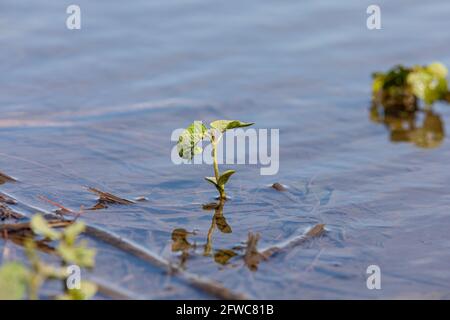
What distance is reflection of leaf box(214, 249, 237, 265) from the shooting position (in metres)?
3.32

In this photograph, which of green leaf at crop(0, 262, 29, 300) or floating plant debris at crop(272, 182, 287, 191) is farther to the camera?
floating plant debris at crop(272, 182, 287, 191)

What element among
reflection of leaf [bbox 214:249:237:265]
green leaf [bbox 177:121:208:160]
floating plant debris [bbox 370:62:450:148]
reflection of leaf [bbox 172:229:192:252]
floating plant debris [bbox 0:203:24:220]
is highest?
floating plant debris [bbox 370:62:450:148]

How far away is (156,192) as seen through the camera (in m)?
4.10

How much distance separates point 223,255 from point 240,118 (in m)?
2.19

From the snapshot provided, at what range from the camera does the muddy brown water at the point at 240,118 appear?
337 centimetres

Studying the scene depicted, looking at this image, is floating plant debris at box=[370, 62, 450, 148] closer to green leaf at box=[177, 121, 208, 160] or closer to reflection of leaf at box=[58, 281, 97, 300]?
green leaf at box=[177, 121, 208, 160]

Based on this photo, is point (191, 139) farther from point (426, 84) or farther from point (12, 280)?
point (426, 84)

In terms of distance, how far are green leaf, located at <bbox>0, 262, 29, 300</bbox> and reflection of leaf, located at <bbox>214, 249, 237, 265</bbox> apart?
1087 millimetres

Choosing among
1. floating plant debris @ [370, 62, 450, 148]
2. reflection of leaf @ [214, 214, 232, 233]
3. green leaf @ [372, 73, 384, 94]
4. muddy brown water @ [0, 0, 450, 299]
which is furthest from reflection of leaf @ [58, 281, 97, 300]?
green leaf @ [372, 73, 384, 94]

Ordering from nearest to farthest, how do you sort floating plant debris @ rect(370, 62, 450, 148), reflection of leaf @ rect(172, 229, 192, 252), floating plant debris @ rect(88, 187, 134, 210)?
reflection of leaf @ rect(172, 229, 192, 252) < floating plant debris @ rect(88, 187, 134, 210) < floating plant debris @ rect(370, 62, 450, 148)

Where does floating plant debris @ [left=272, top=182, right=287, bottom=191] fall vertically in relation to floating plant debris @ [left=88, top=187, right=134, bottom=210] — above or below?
above

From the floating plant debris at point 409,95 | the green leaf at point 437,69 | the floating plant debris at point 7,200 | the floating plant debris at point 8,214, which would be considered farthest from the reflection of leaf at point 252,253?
the green leaf at point 437,69

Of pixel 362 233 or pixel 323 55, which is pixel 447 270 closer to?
pixel 362 233
